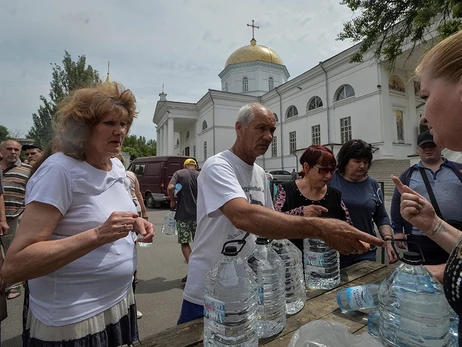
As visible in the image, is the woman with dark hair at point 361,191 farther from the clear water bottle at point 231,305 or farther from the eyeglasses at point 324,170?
the clear water bottle at point 231,305

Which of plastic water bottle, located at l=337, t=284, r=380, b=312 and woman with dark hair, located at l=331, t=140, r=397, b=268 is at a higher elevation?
woman with dark hair, located at l=331, t=140, r=397, b=268

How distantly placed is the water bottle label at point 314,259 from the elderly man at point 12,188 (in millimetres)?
4157

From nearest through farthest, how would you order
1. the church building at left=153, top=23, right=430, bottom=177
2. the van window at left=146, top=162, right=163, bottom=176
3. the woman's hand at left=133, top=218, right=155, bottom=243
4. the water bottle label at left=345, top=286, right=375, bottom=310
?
1. the water bottle label at left=345, top=286, right=375, bottom=310
2. the woman's hand at left=133, top=218, right=155, bottom=243
3. the van window at left=146, top=162, right=163, bottom=176
4. the church building at left=153, top=23, right=430, bottom=177

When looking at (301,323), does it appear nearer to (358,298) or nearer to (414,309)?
(358,298)

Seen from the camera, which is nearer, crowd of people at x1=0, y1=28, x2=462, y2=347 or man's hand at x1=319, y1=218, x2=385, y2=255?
crowd of people at x1=0, y1=28, x2=462, y2=347

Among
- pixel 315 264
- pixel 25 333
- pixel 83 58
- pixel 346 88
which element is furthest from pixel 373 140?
pixel 83 58

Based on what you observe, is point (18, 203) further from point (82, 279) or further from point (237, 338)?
point (237, 338)

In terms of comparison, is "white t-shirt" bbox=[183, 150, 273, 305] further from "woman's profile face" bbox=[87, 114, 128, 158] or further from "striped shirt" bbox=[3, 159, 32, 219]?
"striped shirt" bbox=[3, 159, 32, 219]

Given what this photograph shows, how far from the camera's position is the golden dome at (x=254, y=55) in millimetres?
37125

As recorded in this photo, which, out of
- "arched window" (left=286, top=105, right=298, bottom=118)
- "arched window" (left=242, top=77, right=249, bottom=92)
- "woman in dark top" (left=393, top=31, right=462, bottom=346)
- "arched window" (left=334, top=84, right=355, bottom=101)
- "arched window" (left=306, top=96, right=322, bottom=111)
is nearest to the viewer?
"woman in dark top" (left=393, top=31, right=462, bottom=346)

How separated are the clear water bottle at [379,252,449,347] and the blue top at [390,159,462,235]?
5.97 ft

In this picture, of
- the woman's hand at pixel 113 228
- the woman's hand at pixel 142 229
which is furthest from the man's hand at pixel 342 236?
the woman's hand at pixel 142 229

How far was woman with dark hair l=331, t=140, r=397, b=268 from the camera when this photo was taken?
297cm

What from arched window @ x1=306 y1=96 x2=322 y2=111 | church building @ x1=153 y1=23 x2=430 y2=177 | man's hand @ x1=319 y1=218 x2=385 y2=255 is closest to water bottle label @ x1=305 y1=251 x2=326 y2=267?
man's hand @ x1=319 y1=218 x2=385 y2=255
